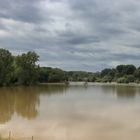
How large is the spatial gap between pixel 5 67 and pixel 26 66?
8.49 m

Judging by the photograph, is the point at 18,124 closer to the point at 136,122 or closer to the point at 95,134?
the point at 95,134

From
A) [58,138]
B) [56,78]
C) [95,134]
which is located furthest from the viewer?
[56,78]

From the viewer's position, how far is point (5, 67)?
8444 centimetres

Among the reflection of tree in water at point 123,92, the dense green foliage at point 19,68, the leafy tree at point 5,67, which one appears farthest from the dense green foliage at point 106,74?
the reflection of tree in water at point 123,92

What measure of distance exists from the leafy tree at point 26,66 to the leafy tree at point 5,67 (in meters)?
4.17

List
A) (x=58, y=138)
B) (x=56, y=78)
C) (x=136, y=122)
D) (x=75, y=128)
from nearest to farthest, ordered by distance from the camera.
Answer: (x=58, y=138) → (x=75, y=128) → (x=136, y=122) → (x=56, y=78)

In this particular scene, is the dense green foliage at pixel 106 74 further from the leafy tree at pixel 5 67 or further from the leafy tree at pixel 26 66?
the leafy tree at pixel 5 67

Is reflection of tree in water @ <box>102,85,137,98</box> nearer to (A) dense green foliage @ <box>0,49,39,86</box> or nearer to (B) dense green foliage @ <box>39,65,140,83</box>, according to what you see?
(A) dense green foliage @ <box>0,49,39,86</box>

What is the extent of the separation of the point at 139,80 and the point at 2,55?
6449cm

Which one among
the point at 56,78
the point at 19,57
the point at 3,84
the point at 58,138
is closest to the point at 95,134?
the point at 58,138

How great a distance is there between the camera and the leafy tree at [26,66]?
90.6 metres

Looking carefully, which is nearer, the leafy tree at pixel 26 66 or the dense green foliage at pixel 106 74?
the leafy tree at pixel 26 66

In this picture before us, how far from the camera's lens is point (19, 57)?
9156 cm

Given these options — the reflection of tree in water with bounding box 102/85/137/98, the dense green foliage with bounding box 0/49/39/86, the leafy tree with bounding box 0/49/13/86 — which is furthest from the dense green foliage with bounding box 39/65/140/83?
the reflection of tree in water with bounding box 102/85/137/98
